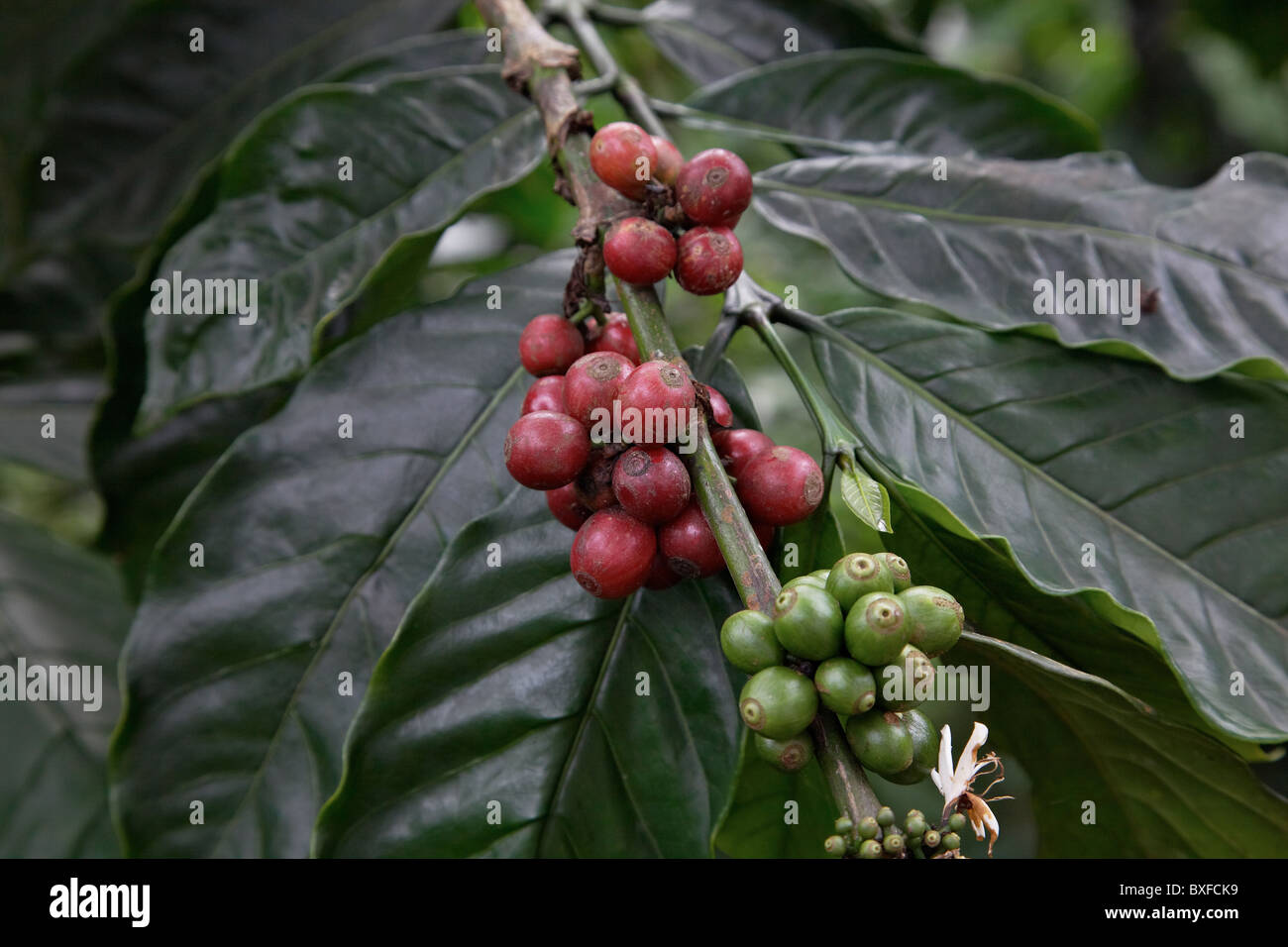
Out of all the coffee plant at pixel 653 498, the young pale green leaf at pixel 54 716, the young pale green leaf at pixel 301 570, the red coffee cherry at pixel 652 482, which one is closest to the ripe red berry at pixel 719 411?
the coffee plant at pixel 653 498

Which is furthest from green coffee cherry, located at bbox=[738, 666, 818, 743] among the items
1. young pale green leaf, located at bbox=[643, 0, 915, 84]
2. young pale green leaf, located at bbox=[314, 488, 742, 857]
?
young pale green leaf, located at bbox=[643, 0, 915, 84]

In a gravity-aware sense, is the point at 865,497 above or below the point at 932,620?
above

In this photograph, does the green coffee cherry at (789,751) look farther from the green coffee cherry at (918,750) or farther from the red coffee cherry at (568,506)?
the red coffee cherry at (568,506)

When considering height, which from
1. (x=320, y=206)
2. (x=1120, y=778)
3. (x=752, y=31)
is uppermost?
(x=752, y=31)

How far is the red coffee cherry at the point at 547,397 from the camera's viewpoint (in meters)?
0.85

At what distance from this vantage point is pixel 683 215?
2.92 ft

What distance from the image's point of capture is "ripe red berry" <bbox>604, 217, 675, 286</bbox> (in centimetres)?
82

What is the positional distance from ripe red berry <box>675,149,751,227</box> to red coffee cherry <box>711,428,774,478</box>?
0.20 meters

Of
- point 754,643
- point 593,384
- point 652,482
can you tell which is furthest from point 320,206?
point 754,643

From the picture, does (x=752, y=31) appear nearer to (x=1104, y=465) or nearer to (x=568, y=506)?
(x=1104, y=465)

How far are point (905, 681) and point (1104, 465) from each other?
558mm

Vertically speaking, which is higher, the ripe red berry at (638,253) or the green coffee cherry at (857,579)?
the ripe red berry at (638,253)
